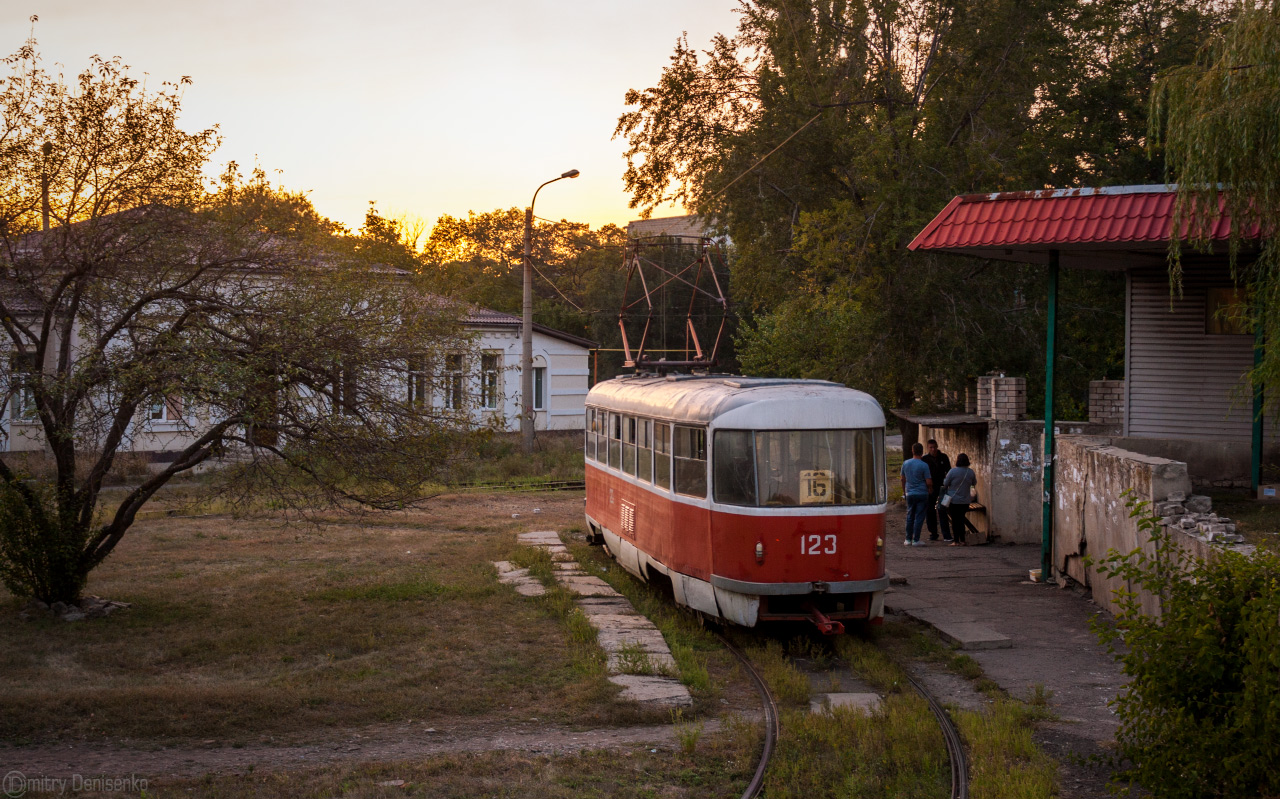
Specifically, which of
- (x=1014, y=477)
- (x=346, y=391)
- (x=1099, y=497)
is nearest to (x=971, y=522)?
(x=1014, y=477)

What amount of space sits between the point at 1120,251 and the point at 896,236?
Result: 6.36 metres

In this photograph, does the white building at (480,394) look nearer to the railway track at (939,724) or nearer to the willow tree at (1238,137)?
the railway track at (939,724)

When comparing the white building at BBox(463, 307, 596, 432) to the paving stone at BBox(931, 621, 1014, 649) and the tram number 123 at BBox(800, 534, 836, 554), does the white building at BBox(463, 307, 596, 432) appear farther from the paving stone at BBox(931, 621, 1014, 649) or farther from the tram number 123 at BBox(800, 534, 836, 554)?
the tram number 123 at BBox(800, 534, 836, 554)

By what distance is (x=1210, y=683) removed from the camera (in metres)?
5.52

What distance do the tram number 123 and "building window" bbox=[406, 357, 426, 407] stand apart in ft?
16.2

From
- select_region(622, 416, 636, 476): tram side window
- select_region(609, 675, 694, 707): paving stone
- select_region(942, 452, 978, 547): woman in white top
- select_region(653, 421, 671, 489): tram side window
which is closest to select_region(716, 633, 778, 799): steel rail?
select_region(609, 675, 694, 707): paving stone

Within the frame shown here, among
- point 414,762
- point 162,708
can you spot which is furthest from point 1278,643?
point 162,708

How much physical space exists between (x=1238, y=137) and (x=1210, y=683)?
5.44 meters

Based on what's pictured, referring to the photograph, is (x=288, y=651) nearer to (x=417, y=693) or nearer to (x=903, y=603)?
(x=417, y=693)

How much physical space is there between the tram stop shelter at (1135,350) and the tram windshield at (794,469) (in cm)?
342

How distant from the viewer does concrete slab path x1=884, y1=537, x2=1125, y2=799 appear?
7.84 m

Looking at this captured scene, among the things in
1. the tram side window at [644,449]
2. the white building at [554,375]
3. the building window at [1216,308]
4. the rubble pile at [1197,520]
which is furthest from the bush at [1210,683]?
the white building at [554,375]

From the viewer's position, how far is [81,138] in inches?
437

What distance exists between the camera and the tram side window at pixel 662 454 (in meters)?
11.8
